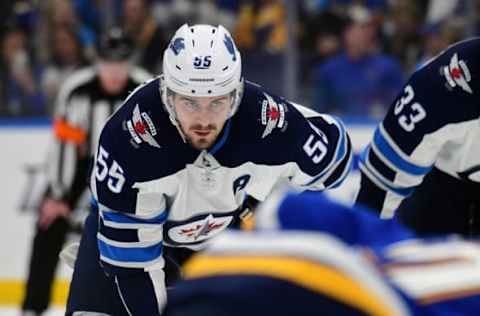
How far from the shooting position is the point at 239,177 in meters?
2.90

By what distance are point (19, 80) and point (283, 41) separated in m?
1.25

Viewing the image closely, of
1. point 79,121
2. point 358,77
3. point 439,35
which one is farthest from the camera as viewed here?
point 358,77

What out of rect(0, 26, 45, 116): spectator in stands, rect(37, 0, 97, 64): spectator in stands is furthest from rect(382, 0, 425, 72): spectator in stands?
rect(0, 26, 45, 116): spectator in stands

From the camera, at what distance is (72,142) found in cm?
514

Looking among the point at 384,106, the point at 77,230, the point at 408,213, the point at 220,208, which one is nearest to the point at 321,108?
the point at 384,106

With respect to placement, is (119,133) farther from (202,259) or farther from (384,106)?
(384,106)

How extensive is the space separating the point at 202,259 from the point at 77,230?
4212 mm

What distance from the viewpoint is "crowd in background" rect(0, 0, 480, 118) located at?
5.50 m

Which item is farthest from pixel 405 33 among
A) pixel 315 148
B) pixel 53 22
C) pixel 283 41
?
pixel 315 148

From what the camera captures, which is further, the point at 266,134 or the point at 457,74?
the point at 457,74

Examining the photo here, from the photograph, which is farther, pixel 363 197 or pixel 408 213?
pixel 408 213

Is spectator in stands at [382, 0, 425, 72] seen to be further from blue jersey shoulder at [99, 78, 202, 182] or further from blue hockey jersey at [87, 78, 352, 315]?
blue jersey shoulder at [99, 78, 202, 182]

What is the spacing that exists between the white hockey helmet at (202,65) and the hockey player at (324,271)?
4.33 feet

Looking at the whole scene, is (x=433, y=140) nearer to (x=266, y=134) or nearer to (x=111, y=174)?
(x=266, y=134)
